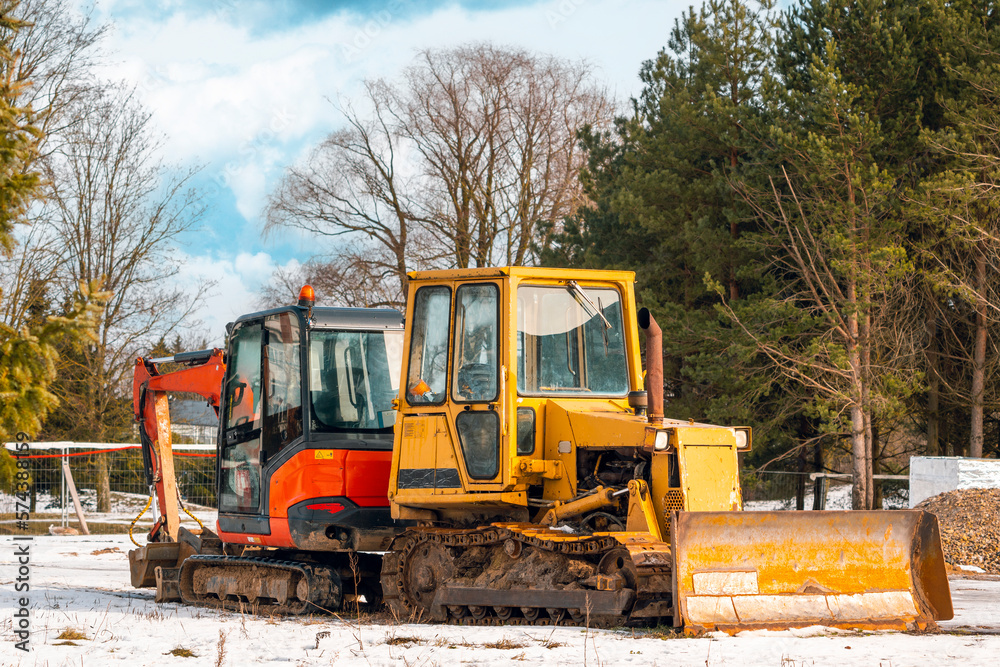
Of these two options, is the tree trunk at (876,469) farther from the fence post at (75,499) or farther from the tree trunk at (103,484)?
the tree trunk at (103,484)

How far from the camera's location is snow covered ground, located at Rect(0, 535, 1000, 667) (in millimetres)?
6273

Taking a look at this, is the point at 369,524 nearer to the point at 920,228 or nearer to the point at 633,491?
the point at 633,491

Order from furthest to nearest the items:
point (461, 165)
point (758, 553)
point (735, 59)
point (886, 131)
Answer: point (461, 165) → point (735, 59) → point (886, 131) → point (758, 553)

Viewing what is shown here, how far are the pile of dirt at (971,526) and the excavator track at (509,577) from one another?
8.52 m

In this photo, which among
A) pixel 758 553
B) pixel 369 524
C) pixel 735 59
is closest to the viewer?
pixel 758 553

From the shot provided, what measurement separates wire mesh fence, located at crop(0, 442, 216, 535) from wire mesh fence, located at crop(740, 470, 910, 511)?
1120cm

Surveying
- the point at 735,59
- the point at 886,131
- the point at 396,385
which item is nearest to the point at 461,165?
the point at 735,59

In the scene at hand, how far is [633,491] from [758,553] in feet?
3.19

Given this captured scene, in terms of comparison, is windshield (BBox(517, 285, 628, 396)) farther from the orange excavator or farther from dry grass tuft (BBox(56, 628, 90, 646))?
dry grass tuft (BBox(56, 628, 90, 646))

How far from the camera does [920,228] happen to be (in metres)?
20.0

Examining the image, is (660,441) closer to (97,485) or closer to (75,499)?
(75,499)

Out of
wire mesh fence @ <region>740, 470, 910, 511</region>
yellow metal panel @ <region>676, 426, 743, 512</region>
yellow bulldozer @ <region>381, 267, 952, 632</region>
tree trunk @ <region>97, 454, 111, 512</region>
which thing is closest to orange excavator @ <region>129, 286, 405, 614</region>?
yellow bulldozer @ <region>381, 267, 952, 632</region>

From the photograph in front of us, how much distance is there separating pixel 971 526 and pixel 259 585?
10573mm

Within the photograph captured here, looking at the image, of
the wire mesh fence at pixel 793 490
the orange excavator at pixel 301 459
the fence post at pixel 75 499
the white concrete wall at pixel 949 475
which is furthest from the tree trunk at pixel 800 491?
the orange excavator at pixel 301 459
